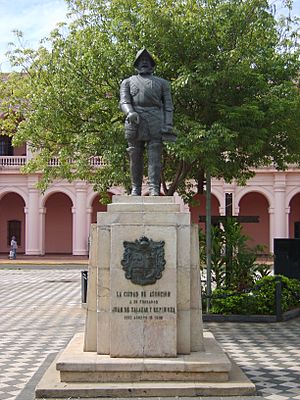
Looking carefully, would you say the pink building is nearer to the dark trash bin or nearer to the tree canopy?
the dark trash bin

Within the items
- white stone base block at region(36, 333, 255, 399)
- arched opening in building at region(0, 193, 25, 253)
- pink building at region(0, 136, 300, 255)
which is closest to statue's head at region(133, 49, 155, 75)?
white stone base block at region(36, 333, 255, 399)

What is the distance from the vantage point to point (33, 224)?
→ 3234 cm

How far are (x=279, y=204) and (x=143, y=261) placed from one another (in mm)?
25245

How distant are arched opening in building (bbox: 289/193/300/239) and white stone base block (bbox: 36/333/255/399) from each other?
2809 cm

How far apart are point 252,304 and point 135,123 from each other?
608 cm

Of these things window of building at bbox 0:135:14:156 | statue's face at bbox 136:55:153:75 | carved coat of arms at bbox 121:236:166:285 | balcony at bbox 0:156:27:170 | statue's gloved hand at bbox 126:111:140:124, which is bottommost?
carved coat of arms at bbox 121:236:166:285

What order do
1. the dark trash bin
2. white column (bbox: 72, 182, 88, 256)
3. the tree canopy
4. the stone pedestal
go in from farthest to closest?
white column (bbox: 72, 182, 88, 256) < the dark trash bin < the tree canopy < the stone pedestal

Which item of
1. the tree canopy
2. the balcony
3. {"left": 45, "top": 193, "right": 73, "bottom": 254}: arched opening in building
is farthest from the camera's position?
{"left": 45, "top": 193, "right": 73, "bottom": 254}: arched opening in building

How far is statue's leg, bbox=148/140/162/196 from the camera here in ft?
24.3

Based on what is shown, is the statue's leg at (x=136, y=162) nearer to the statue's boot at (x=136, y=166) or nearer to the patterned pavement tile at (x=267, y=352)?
the statue's boot at (x=136, y=166)

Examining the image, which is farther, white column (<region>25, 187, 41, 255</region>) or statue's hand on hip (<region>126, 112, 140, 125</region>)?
white column (<region>25, 187, 41, 255</region>)

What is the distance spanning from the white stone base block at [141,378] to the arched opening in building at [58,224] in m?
28.8

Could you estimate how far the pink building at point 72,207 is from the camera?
31359 mm

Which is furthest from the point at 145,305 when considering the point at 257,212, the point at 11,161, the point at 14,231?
the point at 14,231
